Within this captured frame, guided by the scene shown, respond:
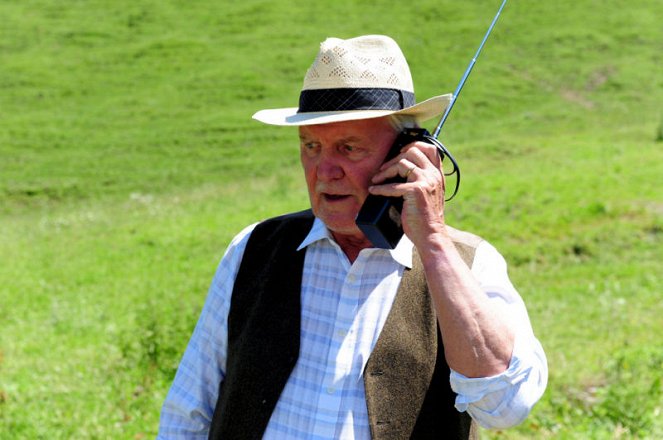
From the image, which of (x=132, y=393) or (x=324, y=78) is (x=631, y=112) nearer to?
(x=132, y=393)

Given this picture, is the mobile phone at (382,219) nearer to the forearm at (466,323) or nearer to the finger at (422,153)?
the finger at (422,153)

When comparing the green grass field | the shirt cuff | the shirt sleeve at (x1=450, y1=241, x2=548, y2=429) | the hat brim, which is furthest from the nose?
the green grass field

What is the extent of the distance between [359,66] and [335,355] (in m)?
0.97

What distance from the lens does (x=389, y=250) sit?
8.98 feet

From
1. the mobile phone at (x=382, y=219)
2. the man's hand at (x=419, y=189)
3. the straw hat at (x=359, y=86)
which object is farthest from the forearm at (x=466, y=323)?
the straw hat at (x=359, y=86)

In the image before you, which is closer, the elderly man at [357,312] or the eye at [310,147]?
the elderly man at [357,312]

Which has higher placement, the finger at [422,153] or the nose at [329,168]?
the finger at [422,153]

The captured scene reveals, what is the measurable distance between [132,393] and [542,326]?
4318 mm

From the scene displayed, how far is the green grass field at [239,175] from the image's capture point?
6832 millimetres

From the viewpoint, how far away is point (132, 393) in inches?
257

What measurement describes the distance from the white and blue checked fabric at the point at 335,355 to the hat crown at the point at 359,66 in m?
0.53

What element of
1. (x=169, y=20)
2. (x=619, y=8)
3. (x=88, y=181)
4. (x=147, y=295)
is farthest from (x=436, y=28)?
(x=147, y=295)

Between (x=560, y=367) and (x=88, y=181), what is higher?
(x=560, y=367)

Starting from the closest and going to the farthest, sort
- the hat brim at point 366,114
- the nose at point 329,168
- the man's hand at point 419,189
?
the man's hand at point 419,189 → the hat brim at point 366,114 → the nose at point 329,168
